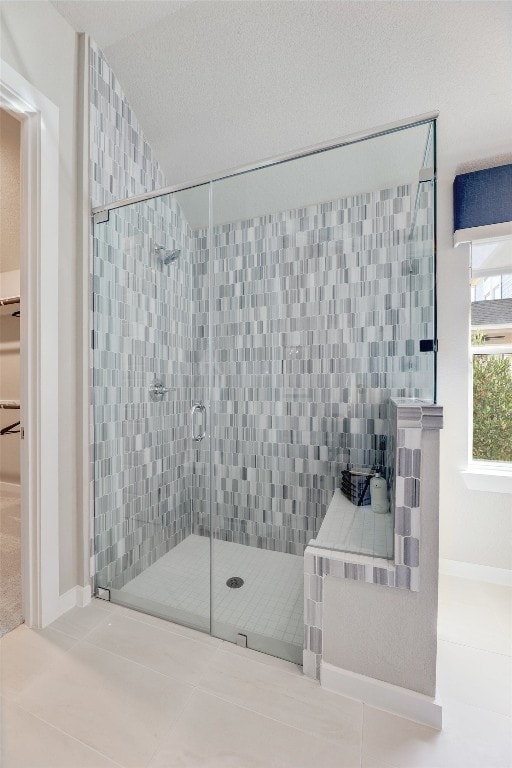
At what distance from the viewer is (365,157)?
1658mm

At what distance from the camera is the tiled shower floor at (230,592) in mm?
1608

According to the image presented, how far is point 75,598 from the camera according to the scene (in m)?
1.81

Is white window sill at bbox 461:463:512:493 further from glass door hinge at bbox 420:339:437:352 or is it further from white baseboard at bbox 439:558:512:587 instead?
glass door hinge at bbox 420:339:437:352

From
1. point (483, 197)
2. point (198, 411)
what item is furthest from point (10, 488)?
point (483, 197)

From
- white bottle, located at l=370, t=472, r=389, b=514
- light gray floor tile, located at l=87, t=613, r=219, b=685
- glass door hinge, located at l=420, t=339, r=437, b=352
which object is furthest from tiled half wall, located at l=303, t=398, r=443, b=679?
light gray floor tile, located at l=87, t=613, r=219, b=685

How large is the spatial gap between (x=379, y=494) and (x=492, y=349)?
1174 mm

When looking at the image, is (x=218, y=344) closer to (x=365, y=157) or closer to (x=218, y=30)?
(x=365, y=157)

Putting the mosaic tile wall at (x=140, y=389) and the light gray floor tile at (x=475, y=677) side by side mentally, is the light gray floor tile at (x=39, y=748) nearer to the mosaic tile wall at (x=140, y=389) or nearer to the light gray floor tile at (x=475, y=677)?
the mosaic tile wall at (x=140, y=389)

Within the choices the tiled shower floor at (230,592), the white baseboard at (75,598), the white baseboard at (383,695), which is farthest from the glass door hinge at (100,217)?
the white baseboard at (383,695)

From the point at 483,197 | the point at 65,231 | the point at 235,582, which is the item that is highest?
the point at 483,197

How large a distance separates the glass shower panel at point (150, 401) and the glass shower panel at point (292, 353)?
134 mm

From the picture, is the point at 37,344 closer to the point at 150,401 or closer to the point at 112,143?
the point at 150,401

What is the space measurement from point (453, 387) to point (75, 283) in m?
2.19

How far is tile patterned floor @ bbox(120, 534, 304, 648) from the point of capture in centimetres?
165
